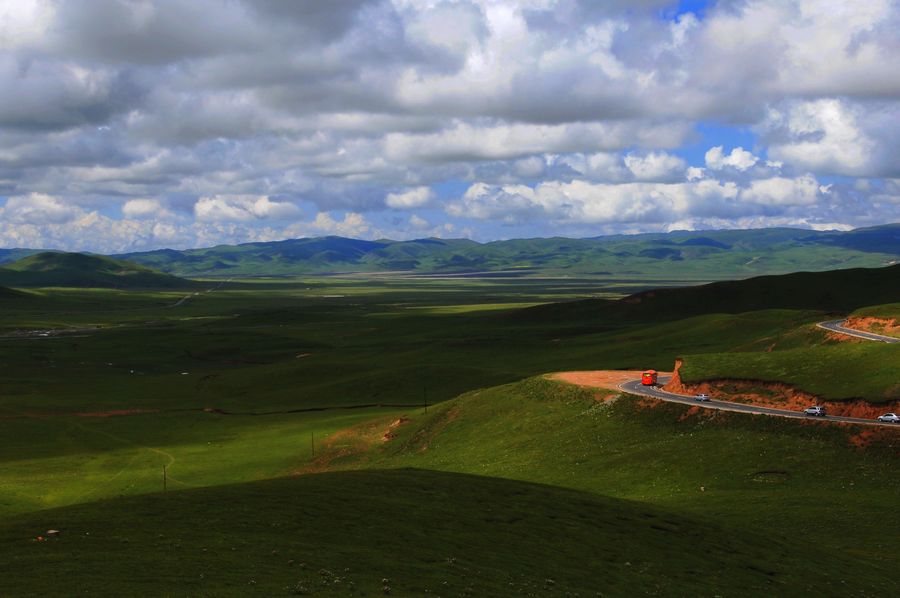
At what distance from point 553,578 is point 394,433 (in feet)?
198

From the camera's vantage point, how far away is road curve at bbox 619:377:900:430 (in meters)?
64.6

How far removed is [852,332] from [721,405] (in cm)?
5209

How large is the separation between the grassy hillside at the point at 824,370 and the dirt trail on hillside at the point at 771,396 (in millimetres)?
545

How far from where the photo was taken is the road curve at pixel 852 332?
102m

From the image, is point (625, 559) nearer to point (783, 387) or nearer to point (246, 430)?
point (783, 387)

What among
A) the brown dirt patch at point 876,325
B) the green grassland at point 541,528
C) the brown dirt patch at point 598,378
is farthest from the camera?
the brown dirt patch at point 876,325

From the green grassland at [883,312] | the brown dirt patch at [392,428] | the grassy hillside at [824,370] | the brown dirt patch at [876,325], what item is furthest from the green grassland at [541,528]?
the green grassland at [883,312]

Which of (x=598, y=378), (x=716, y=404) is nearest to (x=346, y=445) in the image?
(x=598, y=378)

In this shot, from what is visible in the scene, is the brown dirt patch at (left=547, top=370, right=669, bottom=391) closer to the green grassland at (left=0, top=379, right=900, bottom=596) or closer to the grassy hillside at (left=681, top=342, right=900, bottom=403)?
the grassy hillside at (left=681, top=342, right=900, bottom=403)

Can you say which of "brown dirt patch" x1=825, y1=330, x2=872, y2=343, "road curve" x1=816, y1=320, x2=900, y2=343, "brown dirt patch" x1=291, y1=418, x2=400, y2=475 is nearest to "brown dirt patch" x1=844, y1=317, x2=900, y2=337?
"road curve" x1=816, y1=320, x2=900, y2=343

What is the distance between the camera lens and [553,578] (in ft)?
113

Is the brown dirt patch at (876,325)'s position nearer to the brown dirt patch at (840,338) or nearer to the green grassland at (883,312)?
the green grassland at (883,312)

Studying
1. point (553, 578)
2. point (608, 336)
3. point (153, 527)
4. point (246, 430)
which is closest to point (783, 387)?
point (553, 578)

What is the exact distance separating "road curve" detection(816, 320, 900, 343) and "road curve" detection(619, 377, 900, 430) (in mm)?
32888
